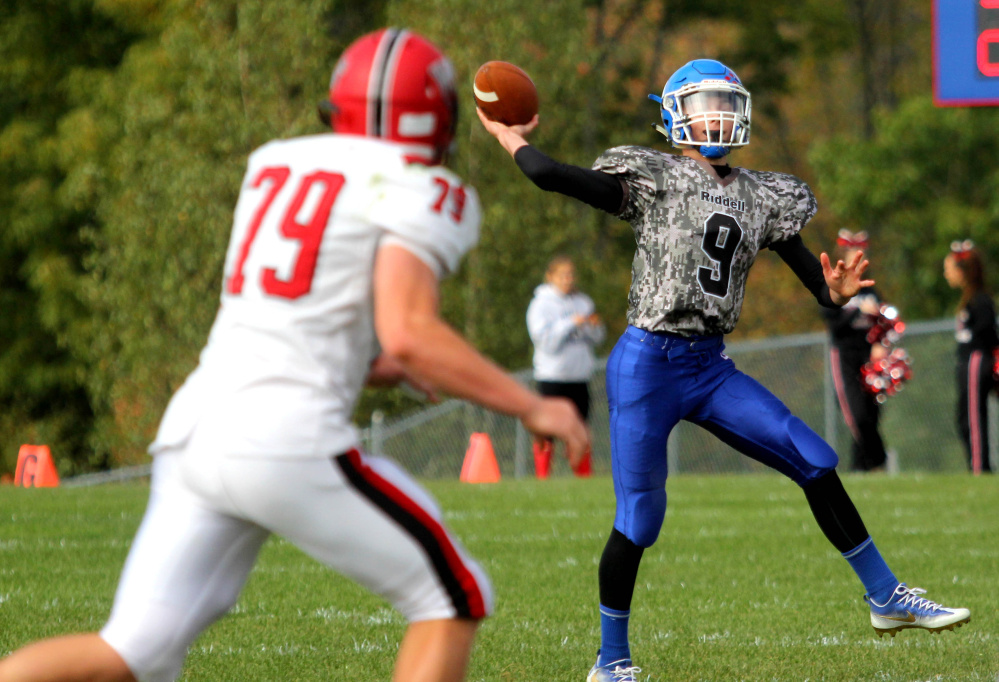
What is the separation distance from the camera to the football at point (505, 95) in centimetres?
434

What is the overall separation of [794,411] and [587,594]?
383 inches

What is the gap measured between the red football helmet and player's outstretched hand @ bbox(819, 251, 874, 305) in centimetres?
219

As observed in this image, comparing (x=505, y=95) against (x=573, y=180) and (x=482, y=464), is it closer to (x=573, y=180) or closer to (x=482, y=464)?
(x=573, y=180)

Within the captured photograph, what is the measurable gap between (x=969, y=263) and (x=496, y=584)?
7279 mm

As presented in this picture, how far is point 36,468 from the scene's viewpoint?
42.3 ft

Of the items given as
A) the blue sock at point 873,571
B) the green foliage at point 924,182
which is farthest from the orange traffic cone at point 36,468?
the green foliage at point 924,182

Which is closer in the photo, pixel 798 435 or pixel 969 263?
pixel 798 435

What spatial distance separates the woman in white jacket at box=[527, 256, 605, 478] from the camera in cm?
1181

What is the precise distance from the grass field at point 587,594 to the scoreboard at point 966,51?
293 cm

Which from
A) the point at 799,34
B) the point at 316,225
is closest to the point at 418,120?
the point at 316,225

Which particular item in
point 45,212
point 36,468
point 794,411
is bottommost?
point 794,411

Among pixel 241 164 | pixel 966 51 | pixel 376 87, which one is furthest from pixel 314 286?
pixel 241 164

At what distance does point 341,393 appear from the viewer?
2721 millimetres

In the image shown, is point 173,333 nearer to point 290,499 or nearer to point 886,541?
point 886,541
